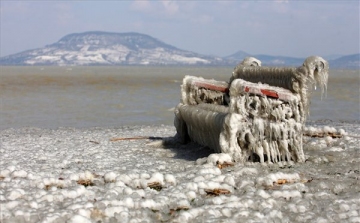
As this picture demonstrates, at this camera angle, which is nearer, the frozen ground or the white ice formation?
the frozen ground

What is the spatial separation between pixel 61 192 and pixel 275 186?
3094 millimetres

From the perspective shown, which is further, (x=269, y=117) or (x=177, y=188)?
(x=269, y=117)

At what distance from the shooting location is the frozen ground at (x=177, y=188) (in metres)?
6.47

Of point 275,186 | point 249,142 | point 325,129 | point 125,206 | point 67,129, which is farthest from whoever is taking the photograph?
point 67,129

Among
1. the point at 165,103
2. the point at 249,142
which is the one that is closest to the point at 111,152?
the point at 249,142

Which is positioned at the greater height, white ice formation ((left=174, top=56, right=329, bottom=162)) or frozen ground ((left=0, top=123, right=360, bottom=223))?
white ice formation ((left=174, top=56, right=329, bottom=162))

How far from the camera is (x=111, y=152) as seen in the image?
11391mm

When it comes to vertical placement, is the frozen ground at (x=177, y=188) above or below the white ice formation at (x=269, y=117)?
below

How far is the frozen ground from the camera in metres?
6.47

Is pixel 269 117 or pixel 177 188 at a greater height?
pixel 269 117

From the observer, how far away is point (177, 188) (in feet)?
24.6

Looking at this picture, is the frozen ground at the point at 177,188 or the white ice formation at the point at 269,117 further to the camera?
the white ice formation at the point at 269,117

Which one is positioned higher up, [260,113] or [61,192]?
[260,113]

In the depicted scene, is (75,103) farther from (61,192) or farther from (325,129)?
(61,192)
